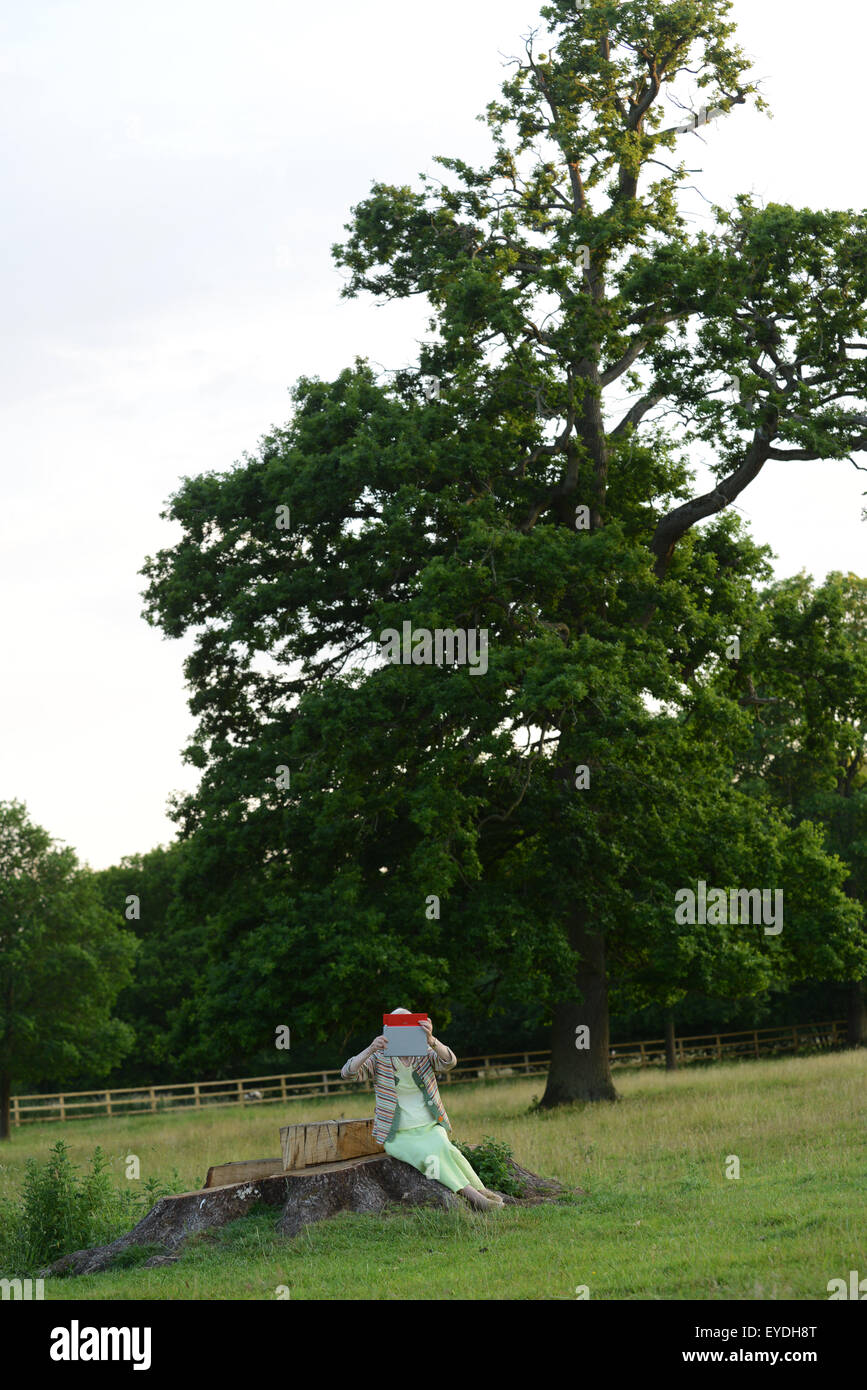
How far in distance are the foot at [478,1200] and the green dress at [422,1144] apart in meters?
0.08

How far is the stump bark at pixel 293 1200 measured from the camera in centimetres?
1121

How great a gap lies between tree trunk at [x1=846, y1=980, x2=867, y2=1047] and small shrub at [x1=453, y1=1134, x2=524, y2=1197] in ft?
128

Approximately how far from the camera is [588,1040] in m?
26.4

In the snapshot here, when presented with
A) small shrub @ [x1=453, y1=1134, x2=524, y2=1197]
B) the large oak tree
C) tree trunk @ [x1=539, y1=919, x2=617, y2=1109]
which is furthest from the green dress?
tree trunk @ [x1=539, y1=919, x2=617, y2=1109]

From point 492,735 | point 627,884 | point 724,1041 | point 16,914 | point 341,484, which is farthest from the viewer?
point 724,1041

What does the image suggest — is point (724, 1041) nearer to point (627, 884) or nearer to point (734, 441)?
point (627, 884)

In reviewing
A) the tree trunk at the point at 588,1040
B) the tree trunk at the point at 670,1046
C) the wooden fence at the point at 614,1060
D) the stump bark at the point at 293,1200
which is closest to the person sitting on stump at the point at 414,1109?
the stump bark at the point at 293,1200

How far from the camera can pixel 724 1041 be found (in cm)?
5253

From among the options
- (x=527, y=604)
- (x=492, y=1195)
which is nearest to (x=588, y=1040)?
(x=527, y=604)

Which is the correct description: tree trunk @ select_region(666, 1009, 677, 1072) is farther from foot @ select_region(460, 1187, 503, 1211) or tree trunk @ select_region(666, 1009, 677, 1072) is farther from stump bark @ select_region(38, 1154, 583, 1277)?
foot @ select_region(460, 1187, 503, 1211)

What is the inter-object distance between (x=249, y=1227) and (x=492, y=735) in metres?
12.3

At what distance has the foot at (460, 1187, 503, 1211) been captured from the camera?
11.5 meters

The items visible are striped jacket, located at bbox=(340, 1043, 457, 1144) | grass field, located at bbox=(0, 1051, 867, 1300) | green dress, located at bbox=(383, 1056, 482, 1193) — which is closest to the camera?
grass field, located at bbox=(0, 1051, 867, 1300)
